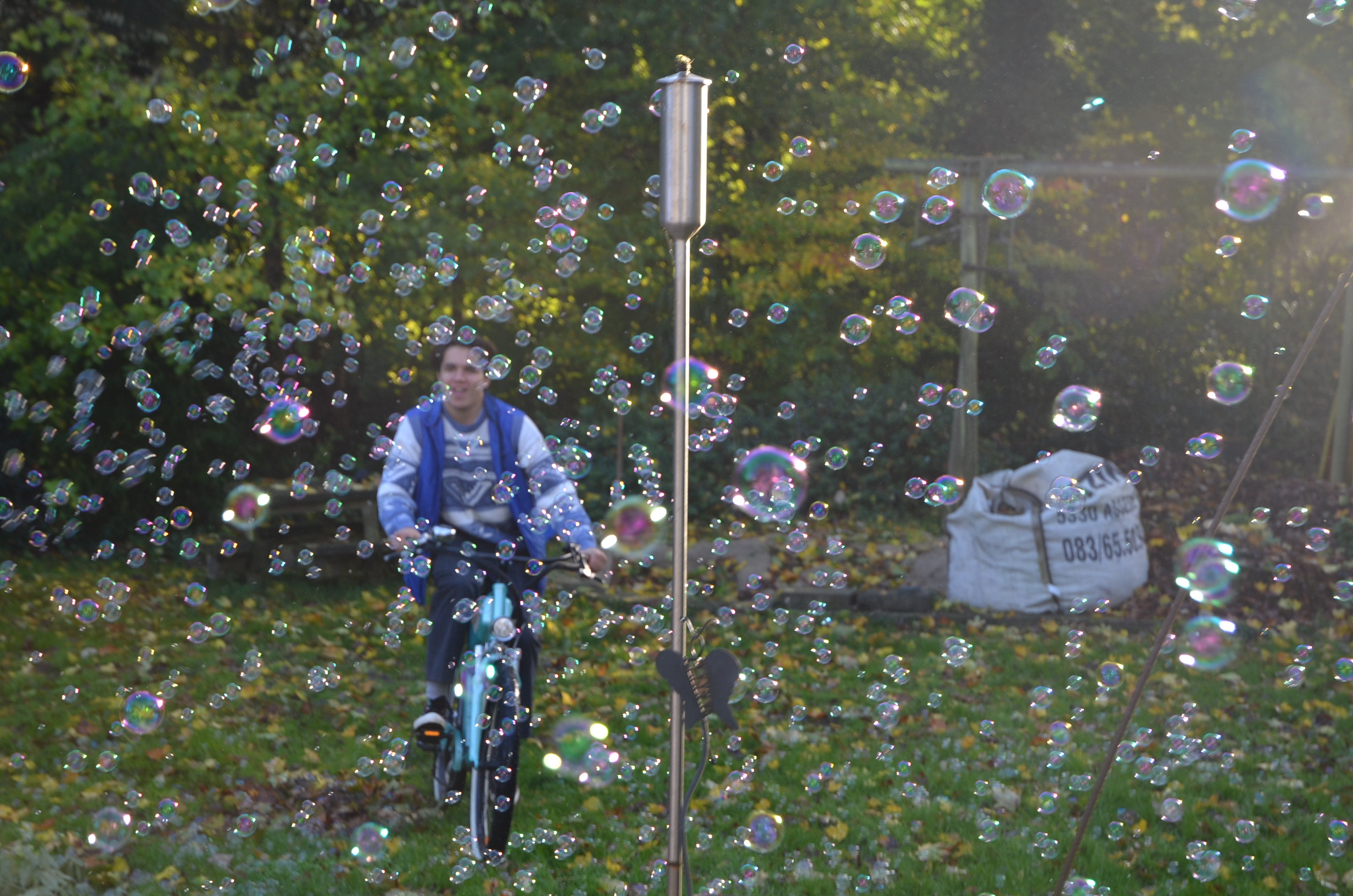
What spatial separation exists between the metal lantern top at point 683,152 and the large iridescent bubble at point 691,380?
0.93ft

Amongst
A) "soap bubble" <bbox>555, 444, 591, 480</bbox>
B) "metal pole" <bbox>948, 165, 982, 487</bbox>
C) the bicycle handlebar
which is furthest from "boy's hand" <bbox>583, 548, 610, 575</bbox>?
"metal pole" <bbox>948, 165, 982, 487</bbox>

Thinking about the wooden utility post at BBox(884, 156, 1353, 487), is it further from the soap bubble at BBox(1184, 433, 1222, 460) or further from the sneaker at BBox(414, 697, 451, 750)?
the sneaker at BBox(414, 697, 451, 750)

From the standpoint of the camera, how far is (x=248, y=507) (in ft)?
26.1

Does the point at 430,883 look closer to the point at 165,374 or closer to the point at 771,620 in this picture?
the point at 771,620

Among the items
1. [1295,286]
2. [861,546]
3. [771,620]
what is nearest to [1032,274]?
[1295,286]

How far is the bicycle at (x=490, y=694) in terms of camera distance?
4.06m

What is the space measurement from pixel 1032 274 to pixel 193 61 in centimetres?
812

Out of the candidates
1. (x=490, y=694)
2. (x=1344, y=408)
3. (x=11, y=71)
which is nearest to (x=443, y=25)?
(x=11, y=71)

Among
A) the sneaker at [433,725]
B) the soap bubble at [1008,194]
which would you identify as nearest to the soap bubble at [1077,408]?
the soap bubble at [1008,194]

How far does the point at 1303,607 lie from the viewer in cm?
793

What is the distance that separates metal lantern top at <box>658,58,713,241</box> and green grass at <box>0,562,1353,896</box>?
86.7 inches

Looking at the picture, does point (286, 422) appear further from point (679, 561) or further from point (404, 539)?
point (679, 561)

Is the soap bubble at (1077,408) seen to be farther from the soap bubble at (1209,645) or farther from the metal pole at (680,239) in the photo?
the metal pole at (680,239)

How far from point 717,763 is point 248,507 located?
161 inches
